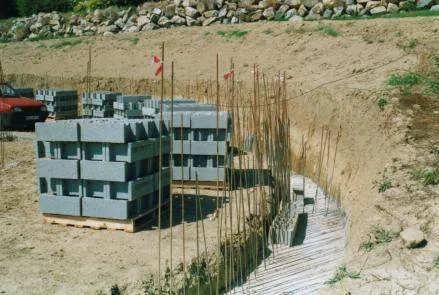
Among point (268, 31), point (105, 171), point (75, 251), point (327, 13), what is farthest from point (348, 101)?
point (327, 13)

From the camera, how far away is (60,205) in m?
8.59

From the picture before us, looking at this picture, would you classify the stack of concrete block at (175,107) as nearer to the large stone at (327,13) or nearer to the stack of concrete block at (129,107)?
the stack of concrete block at (129,107)

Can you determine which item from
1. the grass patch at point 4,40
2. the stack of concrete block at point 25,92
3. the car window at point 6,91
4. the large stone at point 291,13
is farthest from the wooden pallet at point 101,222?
the grass patch at point 4,40

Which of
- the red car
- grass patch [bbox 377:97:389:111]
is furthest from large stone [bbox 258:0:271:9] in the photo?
grass patch [bbox 377:97:389:111]

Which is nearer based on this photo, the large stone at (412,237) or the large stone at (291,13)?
the large stone at (412,237)

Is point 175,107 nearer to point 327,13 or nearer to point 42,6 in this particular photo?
point 327,13

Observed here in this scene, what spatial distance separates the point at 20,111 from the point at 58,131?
10.6m

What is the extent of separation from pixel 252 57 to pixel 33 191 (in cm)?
1169

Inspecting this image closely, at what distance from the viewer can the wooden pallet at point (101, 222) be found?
838 cm

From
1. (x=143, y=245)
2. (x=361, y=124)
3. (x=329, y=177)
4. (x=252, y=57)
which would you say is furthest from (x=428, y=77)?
(x=252, y=57)

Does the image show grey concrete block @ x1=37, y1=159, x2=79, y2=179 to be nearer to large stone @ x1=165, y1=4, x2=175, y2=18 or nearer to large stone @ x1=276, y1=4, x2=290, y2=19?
large stone @ x1=276, y1=4, x2=290, y2=19

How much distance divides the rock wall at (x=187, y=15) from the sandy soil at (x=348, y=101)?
1772mm

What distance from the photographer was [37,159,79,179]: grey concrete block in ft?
27.7

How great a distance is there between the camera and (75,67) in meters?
25.8
